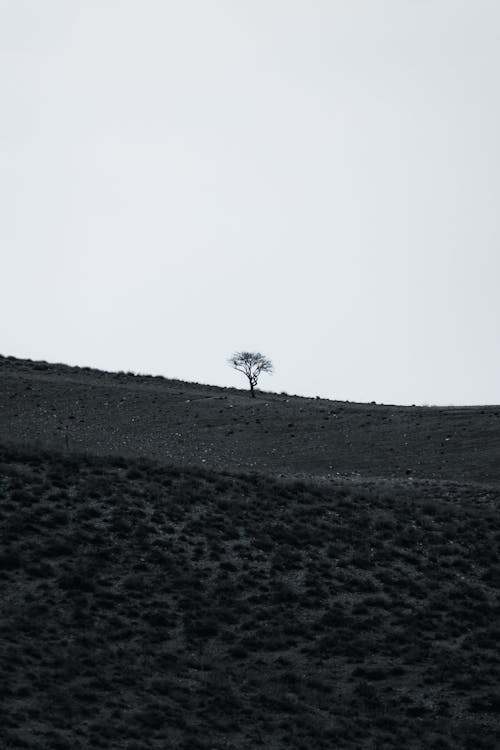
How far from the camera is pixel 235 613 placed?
2498 cm

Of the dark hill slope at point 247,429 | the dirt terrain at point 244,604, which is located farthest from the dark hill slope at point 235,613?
the dark hill slope at point 247,429

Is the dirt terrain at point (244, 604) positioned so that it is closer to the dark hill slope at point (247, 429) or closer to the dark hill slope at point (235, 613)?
the dark hill slope at point (235, 613)

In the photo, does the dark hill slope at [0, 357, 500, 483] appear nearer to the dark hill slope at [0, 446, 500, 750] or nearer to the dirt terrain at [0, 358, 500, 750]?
the dirt terrain at [0, 358, 500, 750]

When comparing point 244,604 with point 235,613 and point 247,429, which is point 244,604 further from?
point 247,429

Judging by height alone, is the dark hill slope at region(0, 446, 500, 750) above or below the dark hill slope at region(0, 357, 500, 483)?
below

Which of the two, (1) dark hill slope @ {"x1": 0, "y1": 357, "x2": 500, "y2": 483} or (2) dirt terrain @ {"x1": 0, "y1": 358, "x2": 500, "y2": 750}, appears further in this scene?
(1) dark hill slope @ {"x1": 0, "y1": 357, "x2": 500, "y2": 483}

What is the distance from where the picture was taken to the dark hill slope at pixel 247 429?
47.8m

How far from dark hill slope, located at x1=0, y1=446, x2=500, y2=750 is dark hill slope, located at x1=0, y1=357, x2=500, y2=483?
27.7 ft

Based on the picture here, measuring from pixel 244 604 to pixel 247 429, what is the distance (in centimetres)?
3167

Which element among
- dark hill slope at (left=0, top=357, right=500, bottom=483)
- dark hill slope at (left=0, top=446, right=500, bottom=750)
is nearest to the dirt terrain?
dark hill slope at (left=0, top=446, right=500, bottom=750)

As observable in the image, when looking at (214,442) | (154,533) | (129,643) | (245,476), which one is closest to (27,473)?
(154,533)

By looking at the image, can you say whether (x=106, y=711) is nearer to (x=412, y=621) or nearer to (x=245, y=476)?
(x=412, y=621)

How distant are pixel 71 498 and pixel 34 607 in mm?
8519

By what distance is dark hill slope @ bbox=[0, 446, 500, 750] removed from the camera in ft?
62.0
